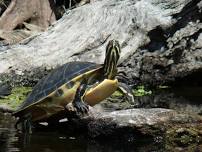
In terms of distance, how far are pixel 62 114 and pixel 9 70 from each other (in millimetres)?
4055

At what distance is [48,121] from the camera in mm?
5328

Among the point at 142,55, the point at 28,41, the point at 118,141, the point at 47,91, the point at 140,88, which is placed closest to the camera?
the point at 118,141

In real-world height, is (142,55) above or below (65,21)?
below

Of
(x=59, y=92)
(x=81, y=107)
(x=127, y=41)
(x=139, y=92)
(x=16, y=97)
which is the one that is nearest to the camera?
(x=81, y=107)

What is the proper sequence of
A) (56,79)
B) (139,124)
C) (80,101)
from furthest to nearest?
1. (56,79)
2. (80,101)
3. (139,124)

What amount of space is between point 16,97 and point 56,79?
2.43 m

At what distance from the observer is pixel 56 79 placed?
5160 millimetres

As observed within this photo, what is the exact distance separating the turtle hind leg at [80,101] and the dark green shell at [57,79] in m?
0.14

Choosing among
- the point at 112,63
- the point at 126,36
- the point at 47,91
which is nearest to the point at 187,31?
the point at 126,36

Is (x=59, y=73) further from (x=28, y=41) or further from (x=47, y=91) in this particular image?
(x=28, y=41)

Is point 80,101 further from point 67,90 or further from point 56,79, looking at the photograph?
point 56,79

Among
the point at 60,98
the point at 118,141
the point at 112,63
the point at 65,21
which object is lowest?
the point at 118,141

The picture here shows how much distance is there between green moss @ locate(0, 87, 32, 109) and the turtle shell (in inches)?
59.3

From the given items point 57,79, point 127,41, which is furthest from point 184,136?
point 127,41
